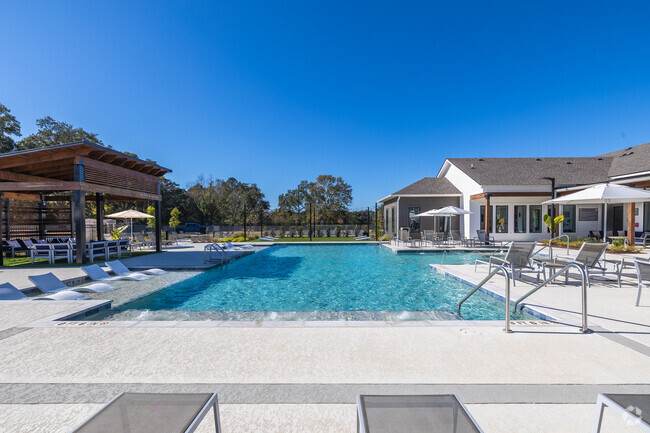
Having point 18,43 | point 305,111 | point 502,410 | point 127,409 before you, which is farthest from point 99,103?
point 502,410

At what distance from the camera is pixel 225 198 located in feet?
132

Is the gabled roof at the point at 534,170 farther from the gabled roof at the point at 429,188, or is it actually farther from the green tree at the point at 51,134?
the green tree at the point at 51,134

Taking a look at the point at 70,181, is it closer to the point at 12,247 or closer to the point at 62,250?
the point at 62,250

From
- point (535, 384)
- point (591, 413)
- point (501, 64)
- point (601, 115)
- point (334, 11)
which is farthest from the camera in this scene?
point (601, 115)

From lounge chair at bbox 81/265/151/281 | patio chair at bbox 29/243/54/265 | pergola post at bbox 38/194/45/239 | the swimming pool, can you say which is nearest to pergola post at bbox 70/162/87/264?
patio chair at bbox 29/243/54/265

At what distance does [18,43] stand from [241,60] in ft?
28.9

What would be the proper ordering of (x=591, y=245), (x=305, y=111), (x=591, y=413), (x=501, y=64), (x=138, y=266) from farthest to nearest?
(x=305, y=111), (x=501, y=64), (x=138, y=266), (x=591, y=245), (x=591, y=413)

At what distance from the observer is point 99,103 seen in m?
19.0

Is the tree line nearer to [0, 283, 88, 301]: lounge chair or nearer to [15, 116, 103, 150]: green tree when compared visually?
[15, 116, 103, 150]: green tree

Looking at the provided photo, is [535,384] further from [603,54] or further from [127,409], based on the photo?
[603,54]

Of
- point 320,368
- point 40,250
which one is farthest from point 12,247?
point 320,368

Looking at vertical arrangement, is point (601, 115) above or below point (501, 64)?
below

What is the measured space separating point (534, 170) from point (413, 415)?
2357cm

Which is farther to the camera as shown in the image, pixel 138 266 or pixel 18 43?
pixel 18 43
